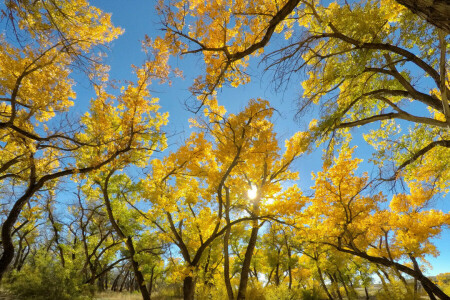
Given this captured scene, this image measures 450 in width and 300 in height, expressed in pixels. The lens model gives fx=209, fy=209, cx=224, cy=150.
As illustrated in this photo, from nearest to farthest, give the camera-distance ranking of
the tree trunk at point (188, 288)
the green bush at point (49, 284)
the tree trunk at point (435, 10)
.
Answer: the tree trunk at point (435, 10)
the tree trunk at point (188, 288)
the green bush at point (49, 284)

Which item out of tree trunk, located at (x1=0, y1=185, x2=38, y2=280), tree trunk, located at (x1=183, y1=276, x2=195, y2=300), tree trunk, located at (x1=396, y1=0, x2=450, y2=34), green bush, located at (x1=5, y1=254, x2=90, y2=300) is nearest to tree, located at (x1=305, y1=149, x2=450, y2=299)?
tree trunk, located at (x1=183, y1=276, x2=195, y2=300)

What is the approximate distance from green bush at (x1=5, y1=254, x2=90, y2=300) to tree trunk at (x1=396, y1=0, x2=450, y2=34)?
14.1 metres

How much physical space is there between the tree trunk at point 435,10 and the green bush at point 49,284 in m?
14.1

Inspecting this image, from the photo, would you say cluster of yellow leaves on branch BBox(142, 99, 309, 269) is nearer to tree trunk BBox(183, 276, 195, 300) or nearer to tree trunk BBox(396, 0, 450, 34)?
tree trunk BBox(183, 276, 195, 300)

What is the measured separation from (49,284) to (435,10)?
47.9 feet

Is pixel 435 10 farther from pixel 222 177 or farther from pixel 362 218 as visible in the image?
pixel 362 218

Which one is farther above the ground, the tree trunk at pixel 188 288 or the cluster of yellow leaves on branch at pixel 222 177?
the cluster of yellow leaves on branch at pixel 222 177

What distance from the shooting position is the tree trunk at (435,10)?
1.72 meters

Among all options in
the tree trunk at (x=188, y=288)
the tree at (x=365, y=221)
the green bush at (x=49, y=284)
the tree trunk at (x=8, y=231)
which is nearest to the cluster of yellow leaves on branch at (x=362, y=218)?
the tree at (x=365, y=221)

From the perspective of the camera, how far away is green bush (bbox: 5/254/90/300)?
943cm

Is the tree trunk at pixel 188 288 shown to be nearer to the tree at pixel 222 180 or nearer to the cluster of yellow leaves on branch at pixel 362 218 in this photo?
the tree at pixel 222 180

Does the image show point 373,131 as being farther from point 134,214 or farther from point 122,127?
point 134,214

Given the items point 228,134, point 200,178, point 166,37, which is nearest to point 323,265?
point 200,178

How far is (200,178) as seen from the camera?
8.48 m
